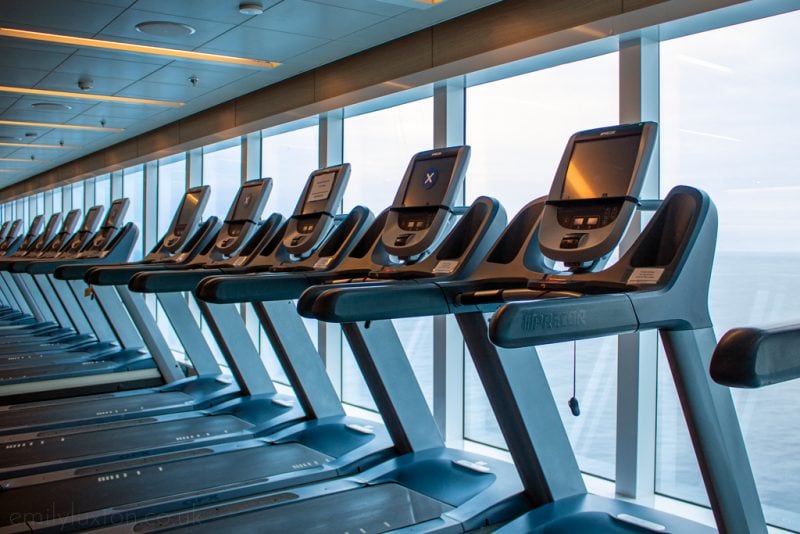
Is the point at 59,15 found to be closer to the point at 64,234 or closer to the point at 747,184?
the point at 747,184

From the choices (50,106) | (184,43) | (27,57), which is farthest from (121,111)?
(184,43)

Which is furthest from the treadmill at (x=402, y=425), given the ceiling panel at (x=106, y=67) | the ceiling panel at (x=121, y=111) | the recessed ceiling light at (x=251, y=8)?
the ceiling panel at (x=121, y=111)

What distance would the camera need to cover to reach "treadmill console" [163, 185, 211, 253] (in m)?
6.36

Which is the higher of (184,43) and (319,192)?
(184,43)

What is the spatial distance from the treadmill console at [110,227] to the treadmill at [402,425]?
4682 mm

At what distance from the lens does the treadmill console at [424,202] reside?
145 inches

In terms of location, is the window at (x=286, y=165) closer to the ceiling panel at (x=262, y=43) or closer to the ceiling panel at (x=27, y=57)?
the ceiling panel at (x=262, y=43)

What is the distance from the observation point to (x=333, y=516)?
10.8 feet

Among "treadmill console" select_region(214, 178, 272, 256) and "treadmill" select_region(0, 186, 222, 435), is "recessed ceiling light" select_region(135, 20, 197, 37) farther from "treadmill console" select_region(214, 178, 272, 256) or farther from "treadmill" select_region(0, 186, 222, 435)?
"treadmill" select_region(0, 186, 222, 435)

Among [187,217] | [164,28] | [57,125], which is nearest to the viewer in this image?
[164,28]

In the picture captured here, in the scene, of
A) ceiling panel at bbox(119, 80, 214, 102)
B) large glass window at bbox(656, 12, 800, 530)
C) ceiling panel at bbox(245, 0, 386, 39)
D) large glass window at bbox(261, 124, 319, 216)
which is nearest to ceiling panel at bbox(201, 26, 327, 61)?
ceiling panel at bbox(245, 0, 386, 39)

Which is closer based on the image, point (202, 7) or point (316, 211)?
point (202, 7)

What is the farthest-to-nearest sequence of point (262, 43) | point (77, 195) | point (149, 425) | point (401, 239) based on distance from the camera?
point (77, 195) < point (262, 43) < point (149, 425) < point (401, 239)

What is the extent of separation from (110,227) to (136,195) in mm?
3494
